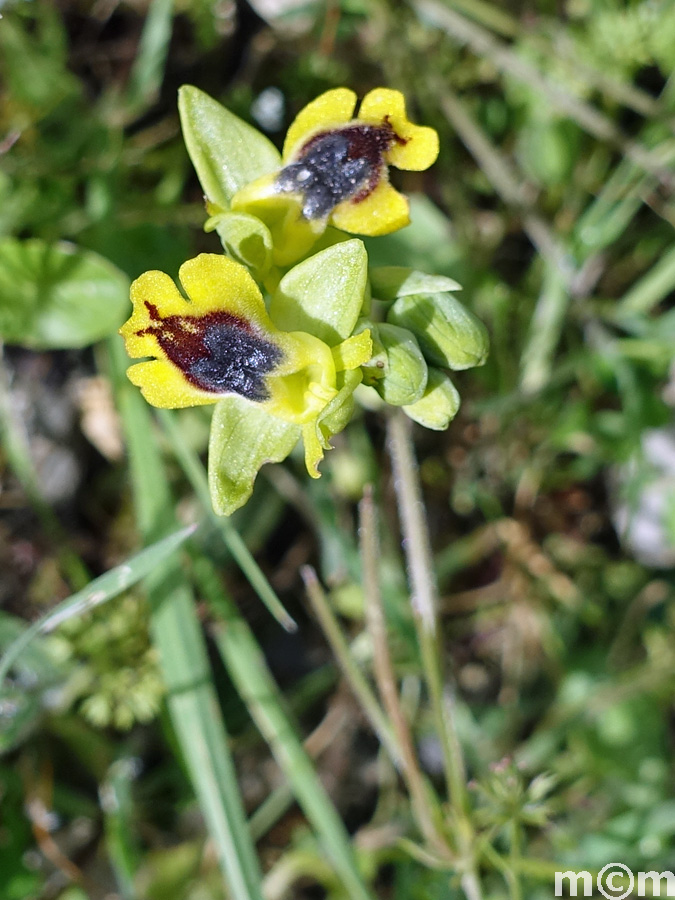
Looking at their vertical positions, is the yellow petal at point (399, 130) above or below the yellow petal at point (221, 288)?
above

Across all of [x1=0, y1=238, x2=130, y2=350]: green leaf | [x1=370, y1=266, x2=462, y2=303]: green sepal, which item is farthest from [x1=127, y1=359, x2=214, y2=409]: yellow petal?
[x1=0, y1=238, x2=130, y2=350]: green leaf

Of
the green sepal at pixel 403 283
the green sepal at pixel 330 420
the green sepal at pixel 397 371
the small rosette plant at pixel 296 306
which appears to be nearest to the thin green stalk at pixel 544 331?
the small rosette plant at pixel 296 306

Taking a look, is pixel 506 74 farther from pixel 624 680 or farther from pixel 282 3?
pixel 624 680

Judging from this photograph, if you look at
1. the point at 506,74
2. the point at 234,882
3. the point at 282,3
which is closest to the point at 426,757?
the point at 234,882

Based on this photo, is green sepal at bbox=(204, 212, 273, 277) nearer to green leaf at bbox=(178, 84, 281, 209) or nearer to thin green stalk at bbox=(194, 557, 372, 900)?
green leaf at bbox=(178, 84, 281, 209)

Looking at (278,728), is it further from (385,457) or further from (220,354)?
(220,354)

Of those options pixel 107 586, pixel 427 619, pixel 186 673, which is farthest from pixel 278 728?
pixel 107 586

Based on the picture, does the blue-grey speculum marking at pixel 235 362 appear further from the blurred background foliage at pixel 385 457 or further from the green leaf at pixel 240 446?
the blurred background foliage at pixel 385 457
